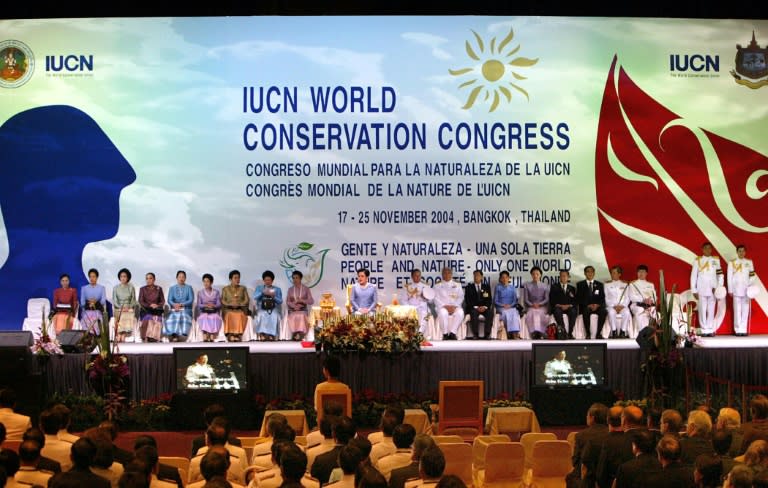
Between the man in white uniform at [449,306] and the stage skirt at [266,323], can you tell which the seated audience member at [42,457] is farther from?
the man in white uniform at [449,306]

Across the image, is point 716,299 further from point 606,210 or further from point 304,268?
point 304,268

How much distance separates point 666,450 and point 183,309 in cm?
956

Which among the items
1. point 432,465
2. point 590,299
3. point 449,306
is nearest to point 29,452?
point 432,465

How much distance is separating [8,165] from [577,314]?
321 inches

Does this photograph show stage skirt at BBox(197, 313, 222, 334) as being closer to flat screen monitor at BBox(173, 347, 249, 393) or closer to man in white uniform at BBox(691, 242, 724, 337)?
flat screen monitor at BBox(173, 347, 249, 393)

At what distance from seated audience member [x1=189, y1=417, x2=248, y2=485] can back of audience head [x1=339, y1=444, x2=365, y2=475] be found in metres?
0.86

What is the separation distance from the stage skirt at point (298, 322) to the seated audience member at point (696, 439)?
8.11m

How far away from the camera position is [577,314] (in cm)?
1396

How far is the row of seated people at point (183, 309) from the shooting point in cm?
1357

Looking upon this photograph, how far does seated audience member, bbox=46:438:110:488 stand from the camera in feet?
15.6

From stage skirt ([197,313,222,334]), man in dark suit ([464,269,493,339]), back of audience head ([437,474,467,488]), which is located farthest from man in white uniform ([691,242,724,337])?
back of audience head ([437,474,467,488])

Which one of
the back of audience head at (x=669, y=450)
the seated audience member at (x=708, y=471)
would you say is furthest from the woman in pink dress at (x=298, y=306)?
the seated audience member at (x=708, y=471)

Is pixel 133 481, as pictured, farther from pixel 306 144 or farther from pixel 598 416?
pixel 306 144

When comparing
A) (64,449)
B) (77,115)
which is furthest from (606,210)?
(64,449)
